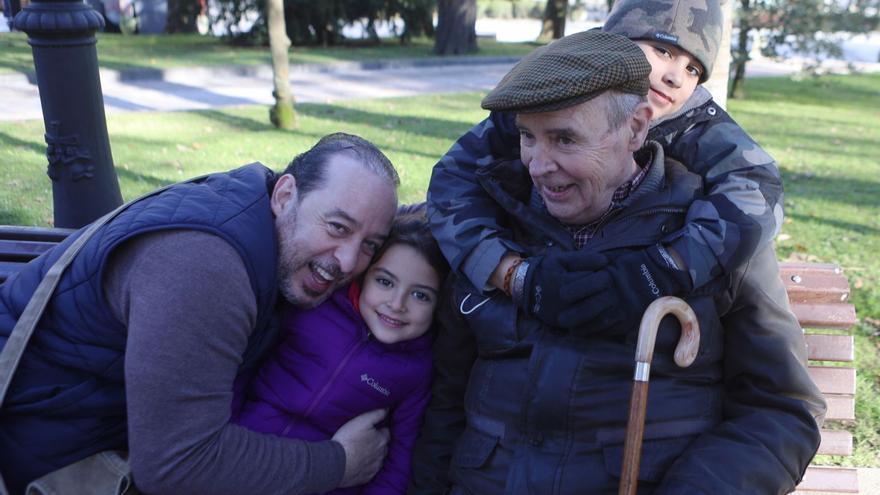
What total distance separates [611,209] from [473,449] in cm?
82

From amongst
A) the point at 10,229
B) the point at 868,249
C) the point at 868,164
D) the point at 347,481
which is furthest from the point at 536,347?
the point at 868,164

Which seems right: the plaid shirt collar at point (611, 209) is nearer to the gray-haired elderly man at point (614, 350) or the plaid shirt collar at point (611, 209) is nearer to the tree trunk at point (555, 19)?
the gray-haired elderly man at point (614, 350)

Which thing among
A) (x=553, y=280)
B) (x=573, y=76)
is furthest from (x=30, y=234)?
(x=573, y=76)

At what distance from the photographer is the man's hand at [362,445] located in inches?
103

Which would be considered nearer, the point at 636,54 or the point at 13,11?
the point at 636,54

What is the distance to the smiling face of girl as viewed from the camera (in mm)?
2701

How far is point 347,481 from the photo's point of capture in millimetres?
2643

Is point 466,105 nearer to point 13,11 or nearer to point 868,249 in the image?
point 868,249

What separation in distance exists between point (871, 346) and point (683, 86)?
284 cm

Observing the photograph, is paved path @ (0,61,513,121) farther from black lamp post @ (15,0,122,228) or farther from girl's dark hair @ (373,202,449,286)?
girl's dark hair @ (373,202,449,286)

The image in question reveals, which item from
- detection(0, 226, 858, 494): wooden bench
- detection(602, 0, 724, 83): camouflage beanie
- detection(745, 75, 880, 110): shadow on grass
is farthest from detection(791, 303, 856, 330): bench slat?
detection(745, 75, 880, 110): shadow on grass

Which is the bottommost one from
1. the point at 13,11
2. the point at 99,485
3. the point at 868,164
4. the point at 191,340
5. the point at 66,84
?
the point at 868,164

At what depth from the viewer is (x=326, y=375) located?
268cm

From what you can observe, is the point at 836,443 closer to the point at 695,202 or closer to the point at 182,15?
the point at 695,202
